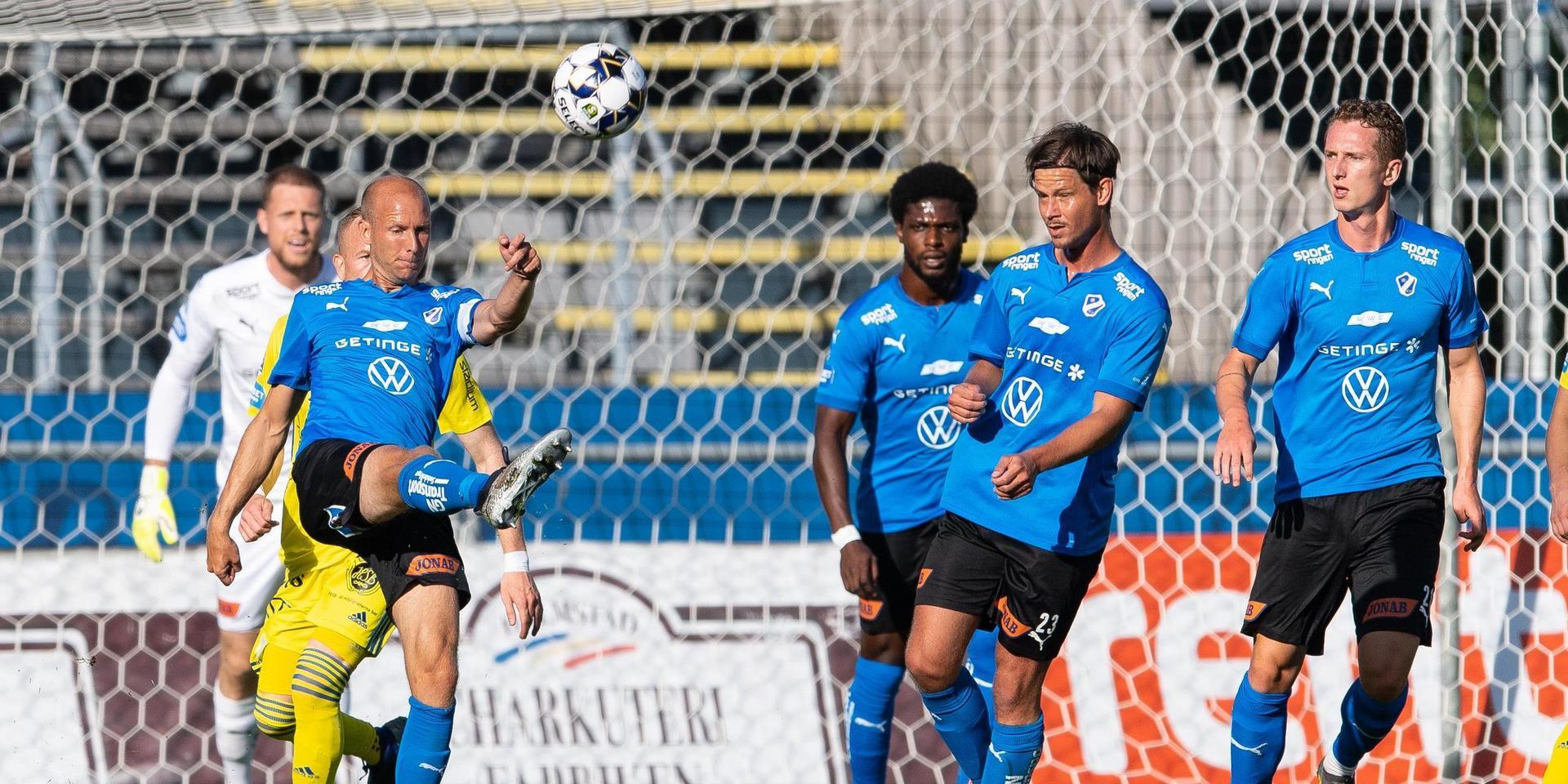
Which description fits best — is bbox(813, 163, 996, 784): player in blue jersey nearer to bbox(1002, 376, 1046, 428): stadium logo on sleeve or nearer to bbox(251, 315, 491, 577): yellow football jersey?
bbox(1002, 376, 1046, 428): stadium logo on sleeve

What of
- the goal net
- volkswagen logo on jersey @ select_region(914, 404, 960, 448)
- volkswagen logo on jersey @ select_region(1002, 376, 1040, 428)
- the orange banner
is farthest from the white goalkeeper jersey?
the orange banner

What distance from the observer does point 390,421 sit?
4180 mm

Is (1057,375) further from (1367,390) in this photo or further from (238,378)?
(238,378)

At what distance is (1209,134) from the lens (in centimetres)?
657

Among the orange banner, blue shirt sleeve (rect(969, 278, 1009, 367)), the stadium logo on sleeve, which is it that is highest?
blue shirt sleeve (rect(969, 278, 1009, 367))

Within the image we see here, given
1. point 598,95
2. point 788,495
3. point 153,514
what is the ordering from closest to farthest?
point 598,95 → point 153,514 → point 788,495

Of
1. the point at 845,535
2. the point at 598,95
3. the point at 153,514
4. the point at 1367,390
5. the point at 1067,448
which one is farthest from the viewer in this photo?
the point at 153,514

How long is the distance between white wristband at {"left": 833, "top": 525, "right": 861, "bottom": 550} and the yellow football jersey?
1116 millimetres

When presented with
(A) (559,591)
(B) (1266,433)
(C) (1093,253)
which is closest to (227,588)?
(A) (559,591)

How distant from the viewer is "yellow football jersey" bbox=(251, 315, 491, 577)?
4234mm

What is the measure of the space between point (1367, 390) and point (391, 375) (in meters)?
2.71

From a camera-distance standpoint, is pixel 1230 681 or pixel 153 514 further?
pixel 1230 681

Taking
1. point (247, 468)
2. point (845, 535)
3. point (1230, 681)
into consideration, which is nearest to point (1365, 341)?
point (845, 535)

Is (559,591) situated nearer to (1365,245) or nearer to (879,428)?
(879,428)
